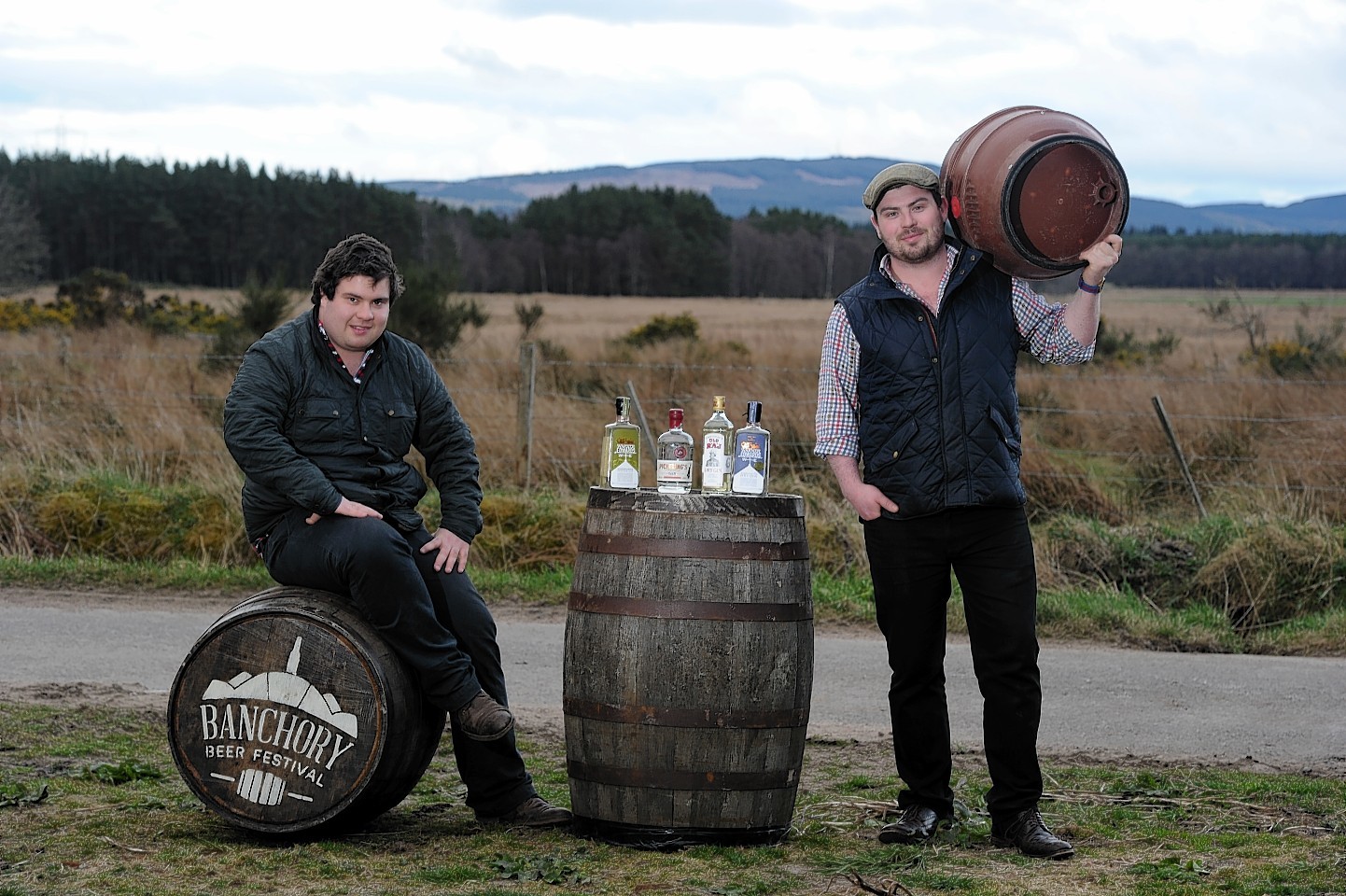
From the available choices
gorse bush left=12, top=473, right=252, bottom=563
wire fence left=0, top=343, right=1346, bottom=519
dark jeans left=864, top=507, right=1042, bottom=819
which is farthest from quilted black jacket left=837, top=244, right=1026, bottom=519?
wire fence left=0, top=343, right=1346, bottom=519

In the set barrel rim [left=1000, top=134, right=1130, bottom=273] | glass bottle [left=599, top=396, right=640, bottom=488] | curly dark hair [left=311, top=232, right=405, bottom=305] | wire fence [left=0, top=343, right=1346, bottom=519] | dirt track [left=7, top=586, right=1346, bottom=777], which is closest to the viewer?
barrel rim [left=1000, top=134, right=1130, bottom=273]

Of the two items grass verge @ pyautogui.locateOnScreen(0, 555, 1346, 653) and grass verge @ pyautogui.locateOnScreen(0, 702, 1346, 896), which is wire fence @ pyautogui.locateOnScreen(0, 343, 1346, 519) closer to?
grass verge @ pyautogui.locateOnScreen(0, 555, 1346, 653)

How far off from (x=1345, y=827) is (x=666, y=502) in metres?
2.47

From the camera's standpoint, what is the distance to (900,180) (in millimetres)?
4750

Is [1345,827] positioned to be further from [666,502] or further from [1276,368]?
[1276,368]

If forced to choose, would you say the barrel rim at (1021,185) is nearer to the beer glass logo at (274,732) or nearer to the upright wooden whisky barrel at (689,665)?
the upright wooden whisky barrel at (689,665)

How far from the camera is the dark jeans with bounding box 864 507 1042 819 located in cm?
475

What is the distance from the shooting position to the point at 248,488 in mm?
4965

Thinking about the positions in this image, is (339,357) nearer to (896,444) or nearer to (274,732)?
(274,732)

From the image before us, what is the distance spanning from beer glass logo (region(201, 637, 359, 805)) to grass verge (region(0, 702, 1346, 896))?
0.20 meters

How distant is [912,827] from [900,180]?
2.04 metres

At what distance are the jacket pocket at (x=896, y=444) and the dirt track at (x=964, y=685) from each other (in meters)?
1.99

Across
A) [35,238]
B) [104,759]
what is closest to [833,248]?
[35,238]

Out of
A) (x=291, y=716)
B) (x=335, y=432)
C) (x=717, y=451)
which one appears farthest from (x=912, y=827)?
Answer: (x=335, y=432)
